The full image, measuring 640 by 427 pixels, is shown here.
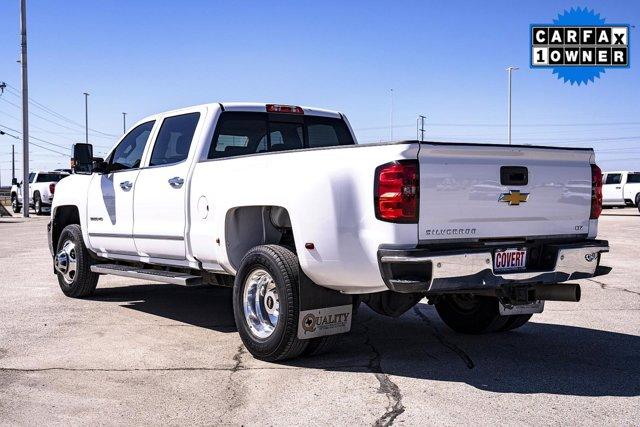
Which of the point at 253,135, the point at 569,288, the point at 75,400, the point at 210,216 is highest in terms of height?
the point at 253,135

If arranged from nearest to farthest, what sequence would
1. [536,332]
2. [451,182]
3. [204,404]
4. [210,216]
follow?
[204,404], [451,182], [210,216], [536,332]

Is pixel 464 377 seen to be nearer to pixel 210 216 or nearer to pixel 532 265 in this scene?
pixel 532 265

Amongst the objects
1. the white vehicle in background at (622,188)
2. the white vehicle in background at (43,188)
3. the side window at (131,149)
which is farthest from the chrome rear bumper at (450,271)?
the white vehicle in background at (622,188)

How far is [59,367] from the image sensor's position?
18.6 ft

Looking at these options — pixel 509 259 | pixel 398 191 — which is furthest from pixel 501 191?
pixel 398 191

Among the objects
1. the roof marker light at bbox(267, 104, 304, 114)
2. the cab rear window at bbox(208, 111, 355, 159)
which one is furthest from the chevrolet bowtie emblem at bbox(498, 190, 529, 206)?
the roof marker light at bbox(267, 104, 304, 114)

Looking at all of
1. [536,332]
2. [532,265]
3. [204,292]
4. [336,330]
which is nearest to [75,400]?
[336,330]

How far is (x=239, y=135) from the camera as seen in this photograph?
7.21m

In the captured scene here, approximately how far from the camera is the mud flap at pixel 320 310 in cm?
553

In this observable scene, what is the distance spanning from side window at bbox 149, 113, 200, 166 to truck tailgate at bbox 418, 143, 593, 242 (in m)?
2.89

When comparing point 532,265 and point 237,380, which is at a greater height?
point 532,265

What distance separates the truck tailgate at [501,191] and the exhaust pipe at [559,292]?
15.5 inches

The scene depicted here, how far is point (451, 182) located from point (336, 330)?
1.46 meters

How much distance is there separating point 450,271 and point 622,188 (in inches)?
1328
